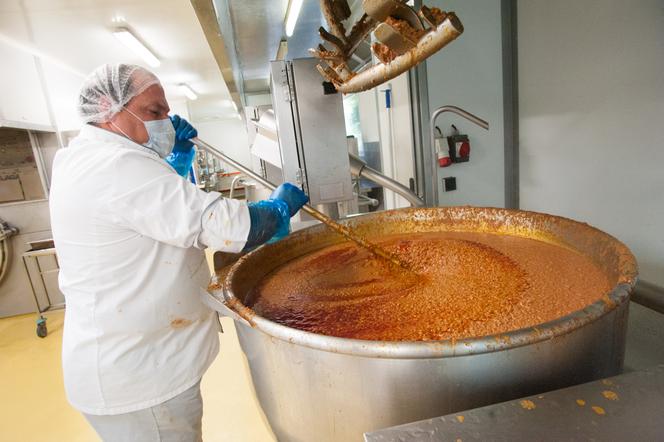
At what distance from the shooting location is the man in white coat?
918 mm

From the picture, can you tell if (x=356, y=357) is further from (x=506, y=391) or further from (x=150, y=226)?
(x=150, y=226)

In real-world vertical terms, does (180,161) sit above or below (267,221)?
above

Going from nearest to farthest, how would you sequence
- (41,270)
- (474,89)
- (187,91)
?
(474,89), (41,270), (187,91)

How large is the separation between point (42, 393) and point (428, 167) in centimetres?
263

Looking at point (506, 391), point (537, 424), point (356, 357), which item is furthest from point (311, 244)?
point (537, 424)

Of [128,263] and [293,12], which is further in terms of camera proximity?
[293,12]

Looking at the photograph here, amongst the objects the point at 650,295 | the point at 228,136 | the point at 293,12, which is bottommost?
the point at 650,295

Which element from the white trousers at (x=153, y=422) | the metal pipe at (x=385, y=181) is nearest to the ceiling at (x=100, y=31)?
the metal pipe at (x=385, y=181)

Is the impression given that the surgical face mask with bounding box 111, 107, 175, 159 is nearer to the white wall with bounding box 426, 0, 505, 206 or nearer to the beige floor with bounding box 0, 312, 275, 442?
the beige floor with bounding box 0, 312, 275, 442

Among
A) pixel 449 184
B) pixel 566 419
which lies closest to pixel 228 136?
pixel 449 184

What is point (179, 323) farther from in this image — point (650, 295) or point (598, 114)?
point (598, 114)

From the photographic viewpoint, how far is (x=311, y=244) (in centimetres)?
154

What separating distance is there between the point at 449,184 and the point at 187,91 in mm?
5754

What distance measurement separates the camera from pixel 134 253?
98 centimetres
